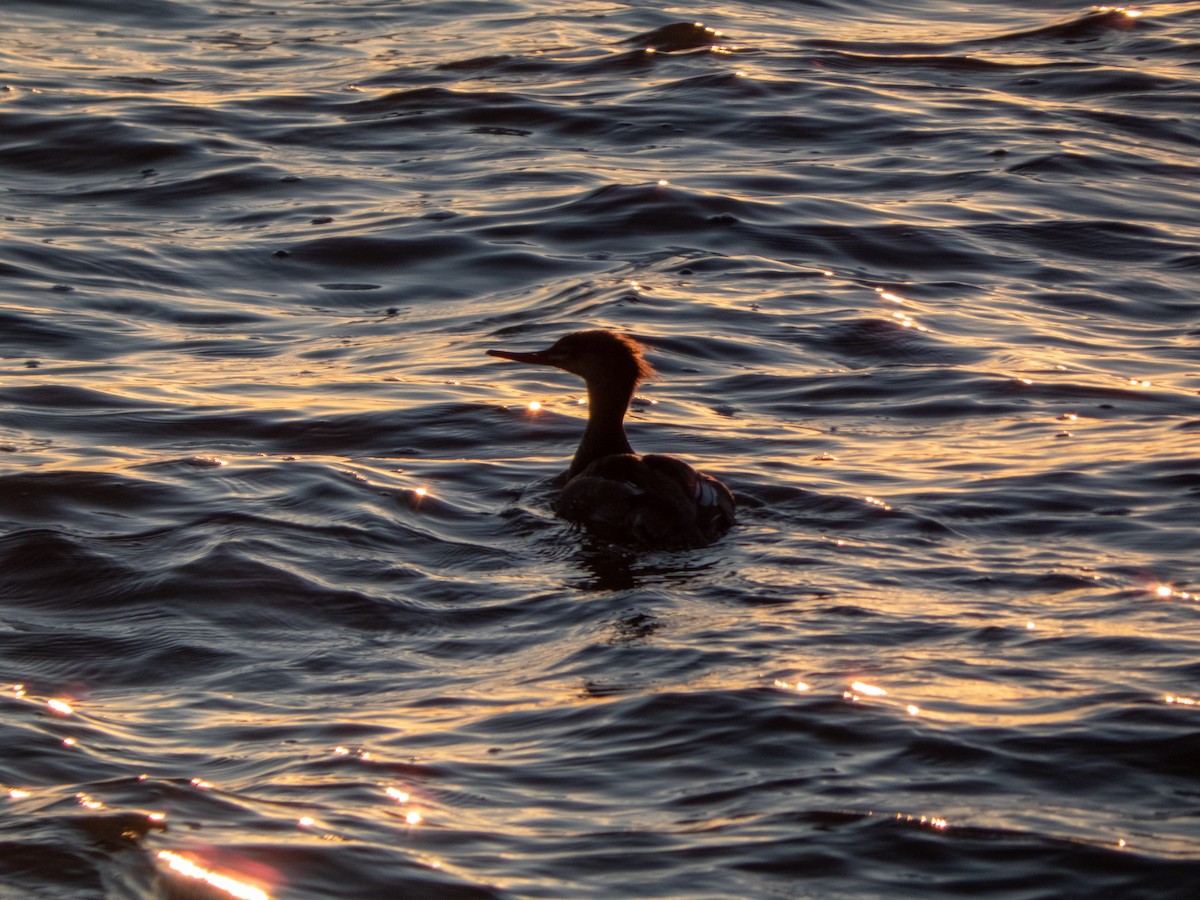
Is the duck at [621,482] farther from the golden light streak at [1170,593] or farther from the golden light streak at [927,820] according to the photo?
the golden light streak at [927,820]

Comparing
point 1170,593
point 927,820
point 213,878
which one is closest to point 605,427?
point 1170,593

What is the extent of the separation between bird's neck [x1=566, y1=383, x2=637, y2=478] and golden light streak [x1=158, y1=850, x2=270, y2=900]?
4.19m

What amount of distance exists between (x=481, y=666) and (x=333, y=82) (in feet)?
39.5

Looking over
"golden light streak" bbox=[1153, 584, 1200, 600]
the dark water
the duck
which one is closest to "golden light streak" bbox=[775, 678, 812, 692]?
the dark water

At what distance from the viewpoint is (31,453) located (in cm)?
914

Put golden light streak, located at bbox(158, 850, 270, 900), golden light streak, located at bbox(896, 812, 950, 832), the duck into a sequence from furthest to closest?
the duck
golden light streak, located at bbox(896, 812, 950, 832)
golden light streak, located at bbox(158, 850, 270, 900)

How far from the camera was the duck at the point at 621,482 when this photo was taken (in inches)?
321

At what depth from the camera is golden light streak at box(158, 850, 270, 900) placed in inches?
195

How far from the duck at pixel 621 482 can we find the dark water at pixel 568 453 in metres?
0.13

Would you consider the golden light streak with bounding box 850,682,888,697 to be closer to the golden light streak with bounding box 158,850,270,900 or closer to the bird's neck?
the golden light streak with bounding box 158,850,270,900

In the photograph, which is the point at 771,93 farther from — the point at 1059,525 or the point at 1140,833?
the point at 1140,833

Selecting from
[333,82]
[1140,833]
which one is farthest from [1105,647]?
[333,82]

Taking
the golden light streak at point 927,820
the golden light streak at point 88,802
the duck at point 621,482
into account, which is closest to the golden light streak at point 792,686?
the golden light streak at point 927,820

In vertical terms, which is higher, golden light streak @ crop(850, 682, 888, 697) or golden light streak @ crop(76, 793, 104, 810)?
golden light streak @ crop(850, 682, 888, 697)
